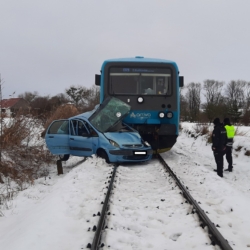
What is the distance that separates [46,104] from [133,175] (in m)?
20.3

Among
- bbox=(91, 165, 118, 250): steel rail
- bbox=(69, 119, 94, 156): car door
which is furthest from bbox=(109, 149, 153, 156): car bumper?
bbox=(91, 165, 118, 250): steel rail

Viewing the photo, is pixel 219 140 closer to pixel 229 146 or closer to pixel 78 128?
pixel 229 146

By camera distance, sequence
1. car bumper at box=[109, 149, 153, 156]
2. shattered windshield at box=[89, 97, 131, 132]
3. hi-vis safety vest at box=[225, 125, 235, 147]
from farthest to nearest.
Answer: hi-vis safety vest at box=[225, 125, 235, 147] → shattered windshield at box=[89, 97, 131, 132] → car bumper at box=[109, 149, 153, 156]

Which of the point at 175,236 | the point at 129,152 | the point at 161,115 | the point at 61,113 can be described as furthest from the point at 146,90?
the point at 61,113

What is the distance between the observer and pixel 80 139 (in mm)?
10094

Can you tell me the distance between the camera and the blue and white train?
10586mm

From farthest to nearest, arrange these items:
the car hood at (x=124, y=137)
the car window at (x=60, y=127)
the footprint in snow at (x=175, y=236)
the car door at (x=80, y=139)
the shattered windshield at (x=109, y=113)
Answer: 1. the car window at (x=60, y=127)
2. the shattered windshield at (x=109, y=113)
3. the car door at (x=80, y=139)
4. the car hood at (x=124, y=137)
5. the footprint in snow at (x=175, y=236)

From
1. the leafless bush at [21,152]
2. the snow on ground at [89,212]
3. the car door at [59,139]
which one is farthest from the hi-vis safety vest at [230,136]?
the leafless bush at [21,152]

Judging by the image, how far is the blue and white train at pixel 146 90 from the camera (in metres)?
10.6

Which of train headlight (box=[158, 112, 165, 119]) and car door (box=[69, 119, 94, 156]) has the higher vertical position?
train headlight (box=[158, 112, 165, 119])

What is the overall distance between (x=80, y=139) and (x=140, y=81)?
2862 mm

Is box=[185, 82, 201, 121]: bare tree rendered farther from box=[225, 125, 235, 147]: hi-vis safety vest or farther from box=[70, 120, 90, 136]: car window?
box=[70, 120, 90, 136]: car window

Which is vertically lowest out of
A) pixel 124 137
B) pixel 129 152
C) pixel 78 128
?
pixel 129 152

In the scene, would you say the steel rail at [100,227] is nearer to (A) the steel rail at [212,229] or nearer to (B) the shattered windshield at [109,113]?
(A) the steel rail at [212,229]
